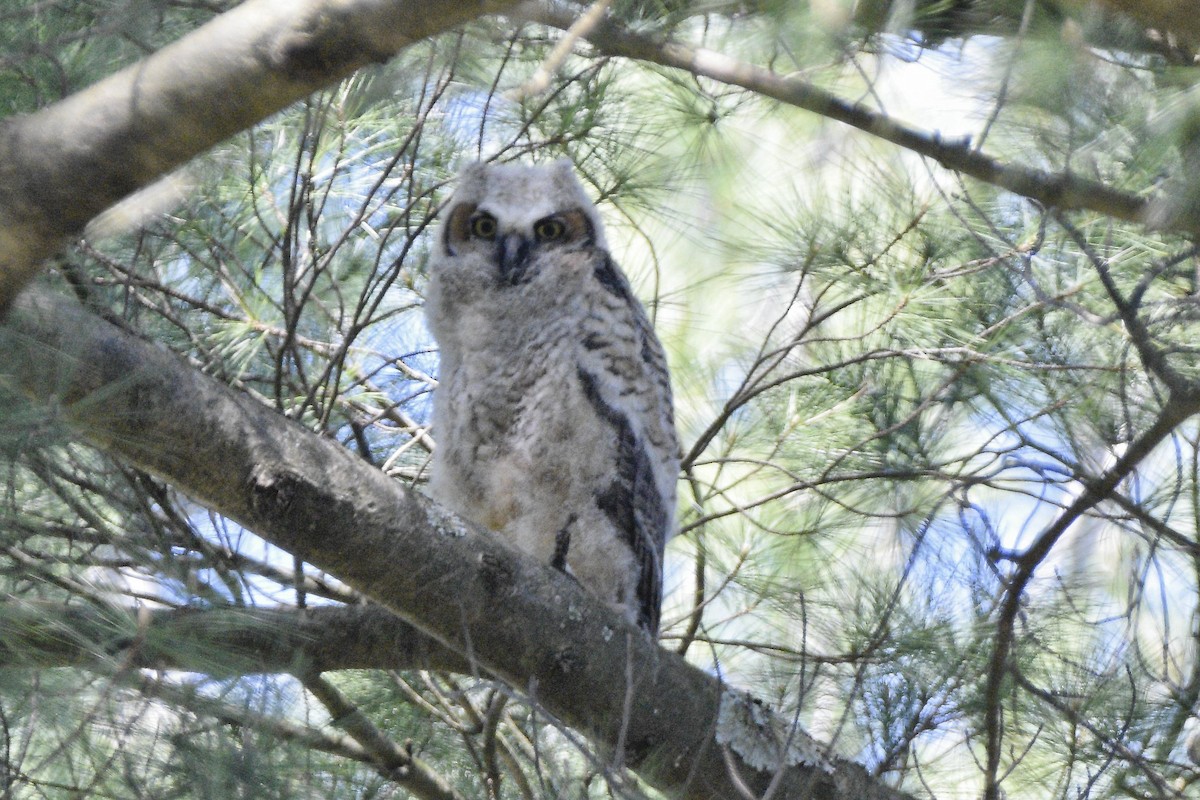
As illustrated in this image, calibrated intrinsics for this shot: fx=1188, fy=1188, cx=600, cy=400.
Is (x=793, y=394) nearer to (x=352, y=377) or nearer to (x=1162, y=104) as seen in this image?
(x=352, y=377)

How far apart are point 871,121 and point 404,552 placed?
970mm

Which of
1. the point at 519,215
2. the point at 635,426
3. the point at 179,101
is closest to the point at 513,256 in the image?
the point at 519,215

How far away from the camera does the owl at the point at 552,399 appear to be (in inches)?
106

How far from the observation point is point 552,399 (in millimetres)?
2695

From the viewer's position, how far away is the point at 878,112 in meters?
1.88

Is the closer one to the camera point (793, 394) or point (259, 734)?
point (259, 734)

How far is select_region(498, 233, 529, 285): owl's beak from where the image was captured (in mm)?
2910

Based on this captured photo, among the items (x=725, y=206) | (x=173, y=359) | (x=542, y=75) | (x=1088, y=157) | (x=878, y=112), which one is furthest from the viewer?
(x=725, y=206)

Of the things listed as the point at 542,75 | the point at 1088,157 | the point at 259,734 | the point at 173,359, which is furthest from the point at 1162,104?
the point at 259,734

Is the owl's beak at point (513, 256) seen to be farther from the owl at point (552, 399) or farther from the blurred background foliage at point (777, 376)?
the blurred background foliage at point (777, 376)

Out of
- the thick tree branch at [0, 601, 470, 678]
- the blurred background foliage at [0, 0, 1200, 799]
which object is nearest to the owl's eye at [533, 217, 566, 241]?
the blurred background foliage at [0, 0, 1200, 799]

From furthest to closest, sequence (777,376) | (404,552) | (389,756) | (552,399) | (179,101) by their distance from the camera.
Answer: (777,376) → (552,399) → (389,756) → (404,552) → (179,101)

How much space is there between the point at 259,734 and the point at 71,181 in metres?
0.74

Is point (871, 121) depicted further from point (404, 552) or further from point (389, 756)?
point (389, 756)
